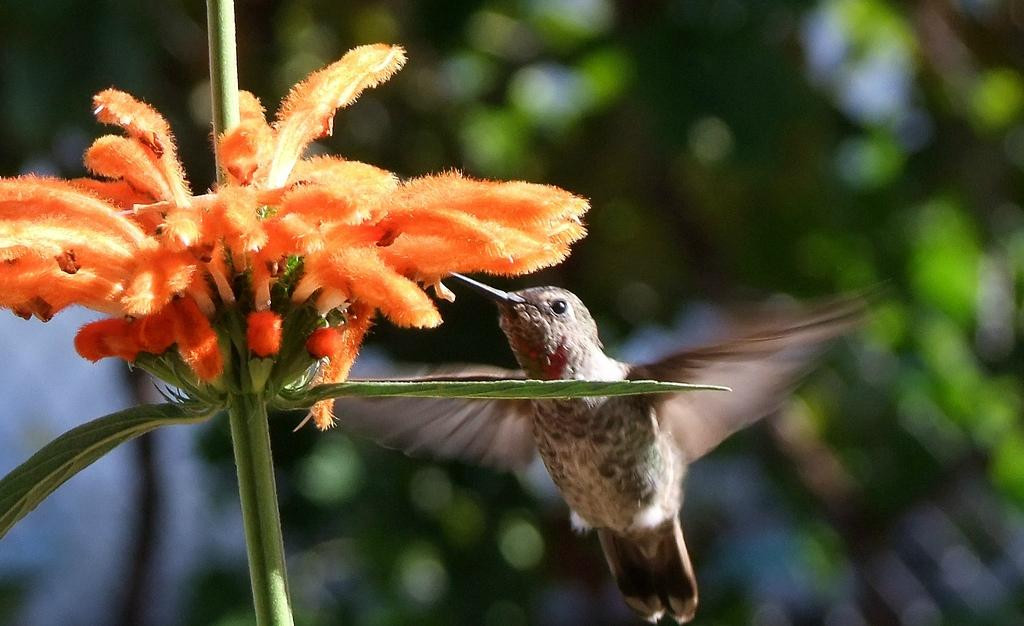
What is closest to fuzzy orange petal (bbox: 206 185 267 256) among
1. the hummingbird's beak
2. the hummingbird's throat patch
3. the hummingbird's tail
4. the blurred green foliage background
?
the hummingbird's beak

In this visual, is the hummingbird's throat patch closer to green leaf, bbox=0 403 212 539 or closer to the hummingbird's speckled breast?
the hummingbird's speckled breast

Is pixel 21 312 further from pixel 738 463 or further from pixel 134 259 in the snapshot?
pixel 738 463

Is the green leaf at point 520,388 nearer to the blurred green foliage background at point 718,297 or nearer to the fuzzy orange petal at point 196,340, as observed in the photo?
the fuzzy orange petal at point 196,340

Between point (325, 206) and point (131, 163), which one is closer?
point (325, 206)

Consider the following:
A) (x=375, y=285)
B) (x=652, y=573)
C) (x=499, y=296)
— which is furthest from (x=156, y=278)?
(x=652, y=573)

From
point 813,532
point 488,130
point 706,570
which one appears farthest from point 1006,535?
point 488,130

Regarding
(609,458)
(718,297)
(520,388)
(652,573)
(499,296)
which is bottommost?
(718,297)

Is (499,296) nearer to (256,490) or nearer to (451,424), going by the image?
(451,424)
